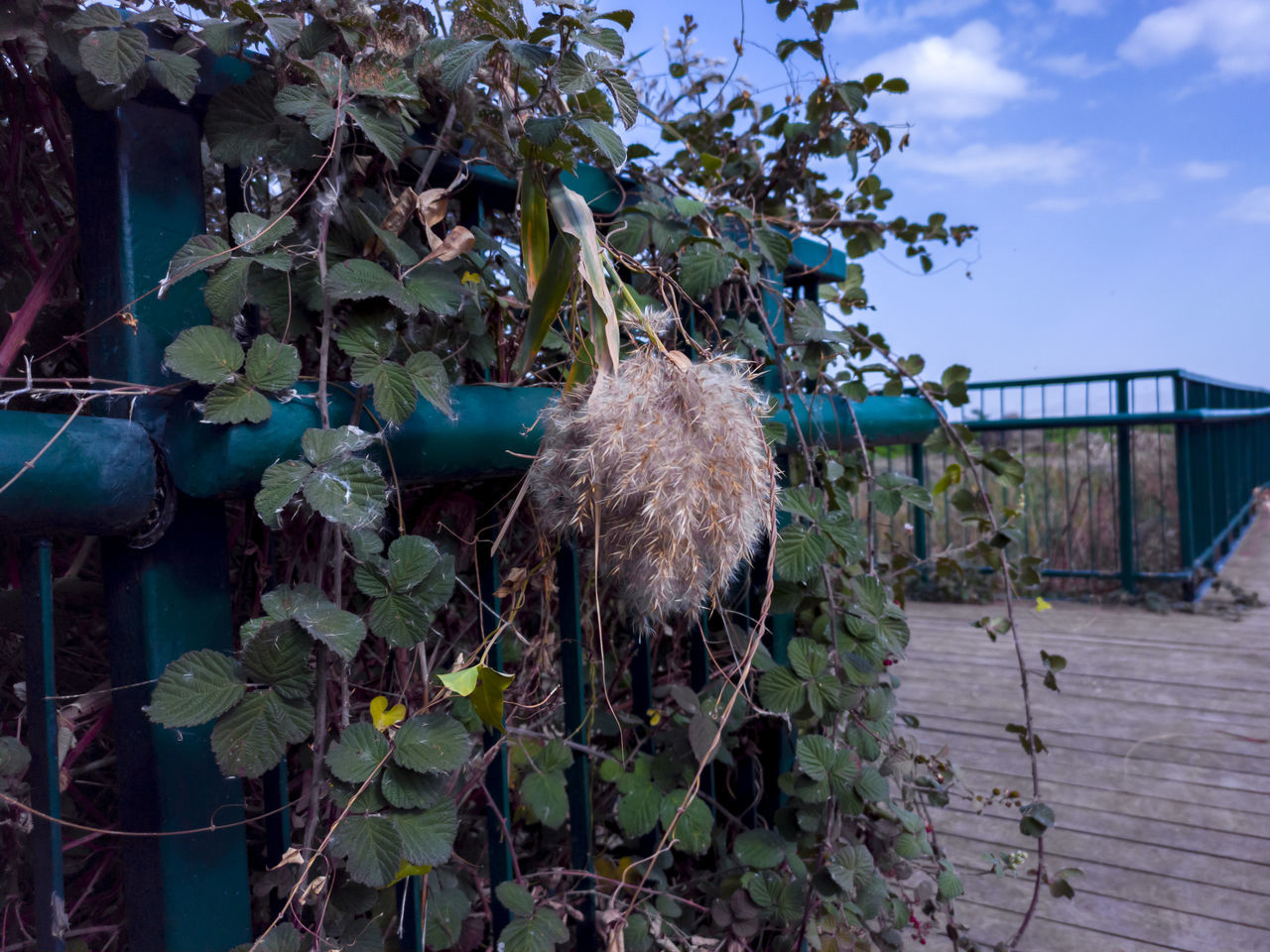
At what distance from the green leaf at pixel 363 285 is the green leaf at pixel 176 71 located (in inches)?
6.7

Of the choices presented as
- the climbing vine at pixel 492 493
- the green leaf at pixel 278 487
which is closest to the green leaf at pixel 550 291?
the climbing vine at pixel 492 493

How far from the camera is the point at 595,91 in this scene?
81cm

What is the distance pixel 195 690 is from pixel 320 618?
0.34 ft

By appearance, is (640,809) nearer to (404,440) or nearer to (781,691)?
(781,691)

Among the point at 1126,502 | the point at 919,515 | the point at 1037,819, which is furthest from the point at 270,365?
the point at 1126,502

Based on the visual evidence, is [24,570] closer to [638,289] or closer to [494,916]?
[494,916]

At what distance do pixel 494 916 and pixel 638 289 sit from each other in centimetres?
83

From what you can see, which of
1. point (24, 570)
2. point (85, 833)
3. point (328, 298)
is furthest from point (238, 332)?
point (85, 833)

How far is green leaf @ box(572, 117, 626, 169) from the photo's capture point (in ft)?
2.34

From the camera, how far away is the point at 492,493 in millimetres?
979

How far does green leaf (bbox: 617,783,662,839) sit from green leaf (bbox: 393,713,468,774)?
1.32 ft

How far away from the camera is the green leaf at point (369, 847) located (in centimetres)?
63

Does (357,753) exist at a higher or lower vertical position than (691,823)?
higher

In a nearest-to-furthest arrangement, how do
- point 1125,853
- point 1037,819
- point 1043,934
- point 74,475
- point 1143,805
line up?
point 74,475
point 1037,819
point 1043,934
point 1125,853
point 1143,805
